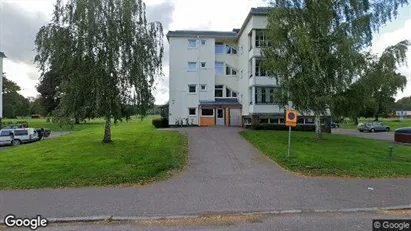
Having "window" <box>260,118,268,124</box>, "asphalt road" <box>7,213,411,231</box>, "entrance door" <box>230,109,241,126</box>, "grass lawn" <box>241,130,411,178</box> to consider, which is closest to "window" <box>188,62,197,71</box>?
"entrance door" <box>230,109,241,126</box>

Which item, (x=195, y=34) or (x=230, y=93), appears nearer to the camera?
(x=195, y=34)

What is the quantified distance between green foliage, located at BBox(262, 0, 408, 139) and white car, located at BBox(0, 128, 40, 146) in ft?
74.1

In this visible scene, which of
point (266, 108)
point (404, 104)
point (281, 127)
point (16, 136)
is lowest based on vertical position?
point (16, 136)

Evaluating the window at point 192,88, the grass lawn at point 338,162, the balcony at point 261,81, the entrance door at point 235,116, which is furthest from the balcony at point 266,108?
the grass lawn at point 338,162

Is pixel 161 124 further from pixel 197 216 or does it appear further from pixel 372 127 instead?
pixel 372 127

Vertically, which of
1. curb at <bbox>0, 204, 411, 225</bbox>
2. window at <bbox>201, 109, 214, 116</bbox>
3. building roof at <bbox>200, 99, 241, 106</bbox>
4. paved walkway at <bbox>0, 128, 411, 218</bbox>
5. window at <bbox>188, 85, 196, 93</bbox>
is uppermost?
window at <bbox>188, 85, 196, 93</bbox>

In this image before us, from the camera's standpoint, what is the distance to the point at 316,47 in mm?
18094

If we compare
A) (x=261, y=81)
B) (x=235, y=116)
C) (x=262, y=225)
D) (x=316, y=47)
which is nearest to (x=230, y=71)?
(x=235, y=116)

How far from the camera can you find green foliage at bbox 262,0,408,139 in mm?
17609

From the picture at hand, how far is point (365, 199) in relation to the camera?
785 centimetres

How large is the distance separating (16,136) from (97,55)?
54.5 ft

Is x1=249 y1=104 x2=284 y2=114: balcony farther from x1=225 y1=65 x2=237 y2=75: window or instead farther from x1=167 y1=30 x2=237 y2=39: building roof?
x1=167 y1=30 x2=237 y2=39: building roof

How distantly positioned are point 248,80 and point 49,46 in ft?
61.1

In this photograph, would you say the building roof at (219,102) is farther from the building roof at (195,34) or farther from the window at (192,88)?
the building roof at (195,34)
